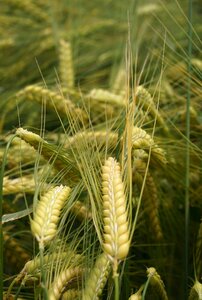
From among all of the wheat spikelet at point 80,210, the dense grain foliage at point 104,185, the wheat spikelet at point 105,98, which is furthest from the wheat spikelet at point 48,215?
the wheat spikelet at point 105,98

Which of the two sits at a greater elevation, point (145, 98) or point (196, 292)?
point (145, 98)

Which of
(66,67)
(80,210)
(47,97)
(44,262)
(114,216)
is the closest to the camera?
(114,216)

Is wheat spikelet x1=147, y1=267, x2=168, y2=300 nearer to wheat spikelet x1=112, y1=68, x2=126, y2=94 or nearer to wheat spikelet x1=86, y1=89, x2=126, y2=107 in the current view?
wheat spikelet x1=86, y1=89, x2=126, y2=107

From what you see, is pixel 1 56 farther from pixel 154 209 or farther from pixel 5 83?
pixel 154 209

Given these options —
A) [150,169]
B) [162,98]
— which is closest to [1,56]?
[162,98]

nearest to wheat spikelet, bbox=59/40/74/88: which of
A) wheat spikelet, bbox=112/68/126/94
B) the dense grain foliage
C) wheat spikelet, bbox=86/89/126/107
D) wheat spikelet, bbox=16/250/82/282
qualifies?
the dense grain foliage

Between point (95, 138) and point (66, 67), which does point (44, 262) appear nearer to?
point (95, 138)

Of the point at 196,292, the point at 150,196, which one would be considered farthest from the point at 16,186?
the point at 196,292
